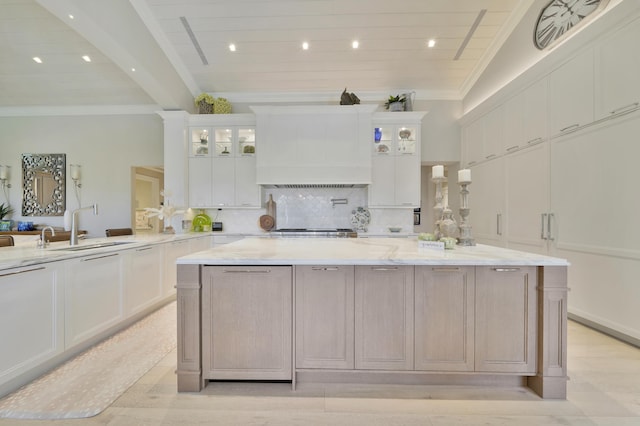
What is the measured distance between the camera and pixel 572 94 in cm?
276

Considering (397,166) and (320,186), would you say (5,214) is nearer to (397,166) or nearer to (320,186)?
(320,186)

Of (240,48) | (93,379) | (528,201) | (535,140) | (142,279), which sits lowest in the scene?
(93,379)

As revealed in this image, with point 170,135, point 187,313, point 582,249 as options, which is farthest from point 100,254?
point 582,249

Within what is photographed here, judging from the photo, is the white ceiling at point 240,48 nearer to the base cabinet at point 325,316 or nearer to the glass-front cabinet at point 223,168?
the glass-front cabinet at point 223,168

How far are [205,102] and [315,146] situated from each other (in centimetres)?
200

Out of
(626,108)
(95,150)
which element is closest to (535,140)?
(626,108)

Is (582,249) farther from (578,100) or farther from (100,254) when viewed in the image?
(100,254)

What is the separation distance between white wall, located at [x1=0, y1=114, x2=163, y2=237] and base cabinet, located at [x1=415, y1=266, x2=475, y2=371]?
489 cm

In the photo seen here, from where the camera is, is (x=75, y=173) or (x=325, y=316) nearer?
(x=325, y=316)

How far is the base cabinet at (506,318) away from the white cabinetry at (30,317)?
9.06 ft

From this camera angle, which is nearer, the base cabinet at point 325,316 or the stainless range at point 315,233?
the base cabinet at point 325,316

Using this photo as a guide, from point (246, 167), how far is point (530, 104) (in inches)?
153

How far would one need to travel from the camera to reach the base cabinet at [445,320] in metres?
1.69

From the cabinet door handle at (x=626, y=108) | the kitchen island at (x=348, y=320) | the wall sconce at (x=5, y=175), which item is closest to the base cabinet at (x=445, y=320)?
the kitchen island at (x=348, y=320)
